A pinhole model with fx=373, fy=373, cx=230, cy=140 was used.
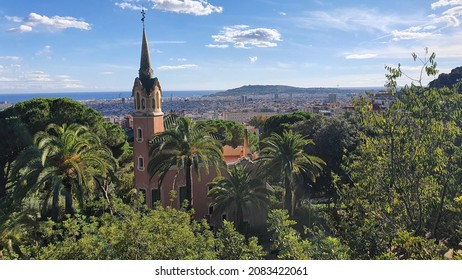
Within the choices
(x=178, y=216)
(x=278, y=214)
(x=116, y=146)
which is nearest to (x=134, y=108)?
(x=116, y=146)

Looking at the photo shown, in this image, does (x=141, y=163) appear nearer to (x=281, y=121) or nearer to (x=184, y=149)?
(x=184, y=149)

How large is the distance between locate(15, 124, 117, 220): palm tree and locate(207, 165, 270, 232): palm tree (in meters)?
5.23

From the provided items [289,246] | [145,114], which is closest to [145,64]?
[145,114]

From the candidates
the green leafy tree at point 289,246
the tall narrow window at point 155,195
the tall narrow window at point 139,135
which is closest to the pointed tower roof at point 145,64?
the tall narrow window at point 139,135

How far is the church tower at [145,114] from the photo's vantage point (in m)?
17.3

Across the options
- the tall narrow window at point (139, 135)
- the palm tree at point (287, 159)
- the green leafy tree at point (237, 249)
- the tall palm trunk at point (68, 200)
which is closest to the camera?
the green leafy tree at point (237, 249)

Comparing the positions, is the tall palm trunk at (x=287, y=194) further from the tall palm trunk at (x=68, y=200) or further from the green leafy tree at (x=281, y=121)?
the green leafy tree at (x=281, y=121)

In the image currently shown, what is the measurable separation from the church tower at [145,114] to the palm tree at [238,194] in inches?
134

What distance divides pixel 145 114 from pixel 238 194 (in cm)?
576

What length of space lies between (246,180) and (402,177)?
8.90 m

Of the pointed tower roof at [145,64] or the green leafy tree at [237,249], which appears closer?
the green leafy tree at [237,249]

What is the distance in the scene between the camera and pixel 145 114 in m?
17.3

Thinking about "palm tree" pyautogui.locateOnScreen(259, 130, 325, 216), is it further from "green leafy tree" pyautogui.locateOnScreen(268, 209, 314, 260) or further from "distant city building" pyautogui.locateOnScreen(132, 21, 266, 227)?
"green leafy tree" pyautogui.locateOnScreen(268, 209, 314, 260)
